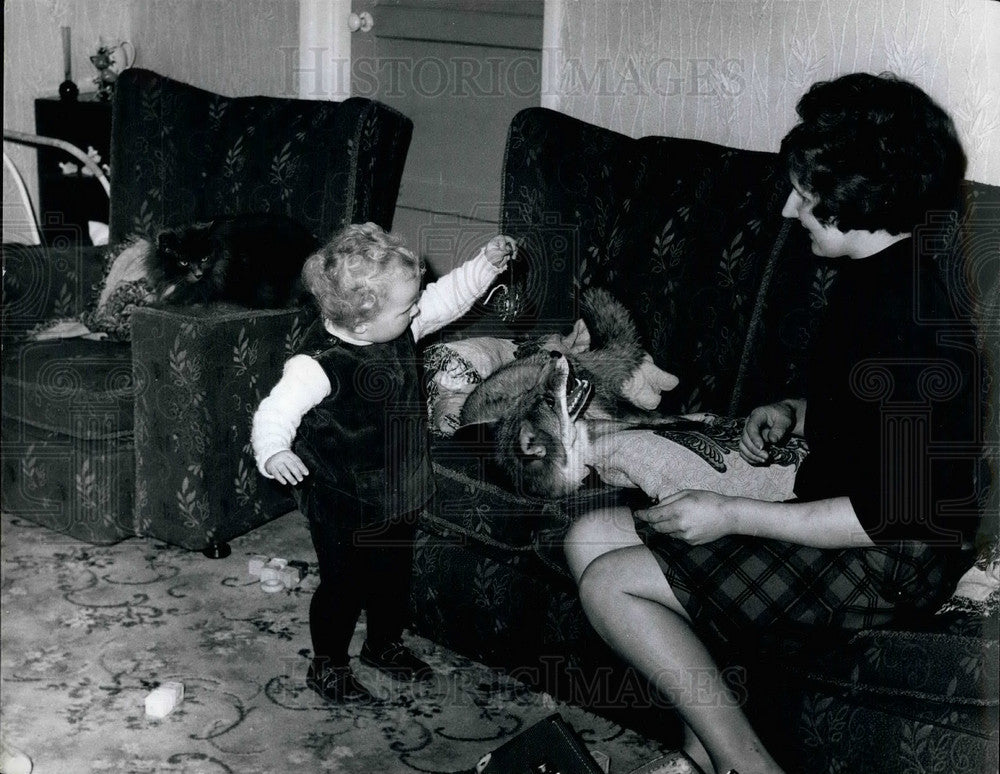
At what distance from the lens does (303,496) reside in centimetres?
194

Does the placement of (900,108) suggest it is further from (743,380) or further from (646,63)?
(646,63)

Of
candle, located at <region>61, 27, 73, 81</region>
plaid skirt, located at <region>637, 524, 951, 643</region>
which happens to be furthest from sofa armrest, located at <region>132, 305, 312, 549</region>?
candle, located at <region>61, 27, 73, 81</region>

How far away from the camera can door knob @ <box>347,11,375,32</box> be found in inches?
131

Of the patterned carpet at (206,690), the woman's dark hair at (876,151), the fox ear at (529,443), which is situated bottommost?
the patterned carpet at (206,690)

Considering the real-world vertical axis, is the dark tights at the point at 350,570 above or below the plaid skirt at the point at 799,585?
below

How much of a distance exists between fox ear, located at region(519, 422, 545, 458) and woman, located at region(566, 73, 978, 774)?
0.38 metres

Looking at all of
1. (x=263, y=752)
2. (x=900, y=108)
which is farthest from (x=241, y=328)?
(x=900, y=108)

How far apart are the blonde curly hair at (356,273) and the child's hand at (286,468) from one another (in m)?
0.26

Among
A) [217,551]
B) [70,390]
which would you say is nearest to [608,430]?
[217,551]

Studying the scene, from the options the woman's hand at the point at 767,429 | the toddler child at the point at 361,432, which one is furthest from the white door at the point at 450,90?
the woman's hand at the point at 767,429

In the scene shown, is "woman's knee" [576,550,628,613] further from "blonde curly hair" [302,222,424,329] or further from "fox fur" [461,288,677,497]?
"blonde curly hair" [302,222,424,329]

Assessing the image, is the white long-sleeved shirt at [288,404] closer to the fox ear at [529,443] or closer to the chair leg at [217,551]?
the fox ear at [529,443]

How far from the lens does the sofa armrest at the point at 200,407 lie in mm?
2330

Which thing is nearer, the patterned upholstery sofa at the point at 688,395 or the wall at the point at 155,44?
the patterned upholstery sofa at the point at 688,395
